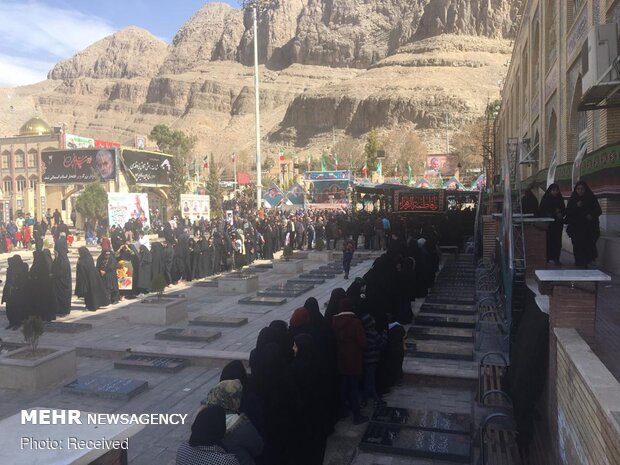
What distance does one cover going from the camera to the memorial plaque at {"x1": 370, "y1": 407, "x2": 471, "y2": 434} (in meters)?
5.57

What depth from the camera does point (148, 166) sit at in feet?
140

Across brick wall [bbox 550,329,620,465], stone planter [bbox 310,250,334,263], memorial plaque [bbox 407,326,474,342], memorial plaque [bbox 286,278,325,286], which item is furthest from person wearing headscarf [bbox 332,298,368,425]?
stone planter [bbox 310,250,334,263]

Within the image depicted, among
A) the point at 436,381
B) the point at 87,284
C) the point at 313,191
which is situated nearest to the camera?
the point at 436,381

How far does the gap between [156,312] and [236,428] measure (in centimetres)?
706

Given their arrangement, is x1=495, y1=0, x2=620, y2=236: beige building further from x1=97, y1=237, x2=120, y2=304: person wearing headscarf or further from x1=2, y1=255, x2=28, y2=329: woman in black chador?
x1=2, y1=255, x2=28, y2=329: woman in black chador

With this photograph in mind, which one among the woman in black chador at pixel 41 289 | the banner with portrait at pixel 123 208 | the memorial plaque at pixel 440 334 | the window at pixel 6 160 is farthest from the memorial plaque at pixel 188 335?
the window at pixel 6 160

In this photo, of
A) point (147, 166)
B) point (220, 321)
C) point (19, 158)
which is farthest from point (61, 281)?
point (19, 158)

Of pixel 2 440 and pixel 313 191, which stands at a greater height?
pixel 313 191

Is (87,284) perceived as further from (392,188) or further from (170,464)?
(392,188)

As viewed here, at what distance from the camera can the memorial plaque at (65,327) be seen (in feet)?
31.6

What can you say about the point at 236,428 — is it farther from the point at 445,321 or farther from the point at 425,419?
the point at 445,321

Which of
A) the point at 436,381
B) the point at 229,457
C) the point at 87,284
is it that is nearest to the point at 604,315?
the point at 436,381

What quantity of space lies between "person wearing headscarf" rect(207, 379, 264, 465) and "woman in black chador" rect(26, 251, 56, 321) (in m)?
7.68

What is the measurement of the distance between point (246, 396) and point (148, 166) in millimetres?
40843
